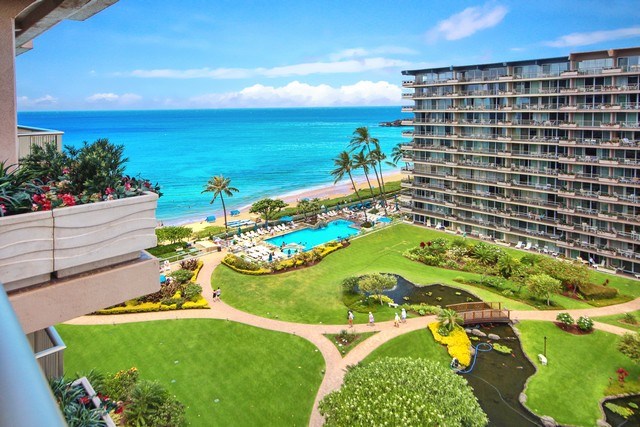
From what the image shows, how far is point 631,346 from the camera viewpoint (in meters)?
25.9

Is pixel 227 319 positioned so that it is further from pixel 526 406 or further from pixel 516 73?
pixel 516 73

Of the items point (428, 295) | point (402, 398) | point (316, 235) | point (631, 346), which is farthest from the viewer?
point (316, 235)

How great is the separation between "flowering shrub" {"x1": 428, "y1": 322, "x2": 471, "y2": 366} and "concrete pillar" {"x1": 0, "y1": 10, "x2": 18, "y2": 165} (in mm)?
26348

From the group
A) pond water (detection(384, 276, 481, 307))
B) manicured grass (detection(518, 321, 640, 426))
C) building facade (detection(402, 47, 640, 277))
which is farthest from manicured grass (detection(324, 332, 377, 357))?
building facade (detection(402, 47, 640, 277))

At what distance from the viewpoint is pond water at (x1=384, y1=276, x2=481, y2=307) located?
122 ft

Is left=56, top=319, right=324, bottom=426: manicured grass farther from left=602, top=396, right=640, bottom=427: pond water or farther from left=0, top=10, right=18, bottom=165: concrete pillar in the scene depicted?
left=0, top=10, right=18, bottom=165: concrete pillar

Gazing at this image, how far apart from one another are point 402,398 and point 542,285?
22.8m

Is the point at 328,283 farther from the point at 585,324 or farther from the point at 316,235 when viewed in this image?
the point at 585,324

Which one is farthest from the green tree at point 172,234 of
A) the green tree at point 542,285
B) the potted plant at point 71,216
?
the potted plant at point 71,216

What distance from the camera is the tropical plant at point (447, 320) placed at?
103ft

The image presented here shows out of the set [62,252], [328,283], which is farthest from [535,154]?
[62,252]

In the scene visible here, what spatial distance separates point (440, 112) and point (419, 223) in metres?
14.5

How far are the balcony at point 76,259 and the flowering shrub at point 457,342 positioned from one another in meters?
23.8

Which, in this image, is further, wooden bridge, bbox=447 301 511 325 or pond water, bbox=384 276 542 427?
wooden bridge, bbox=447 301 511 325
